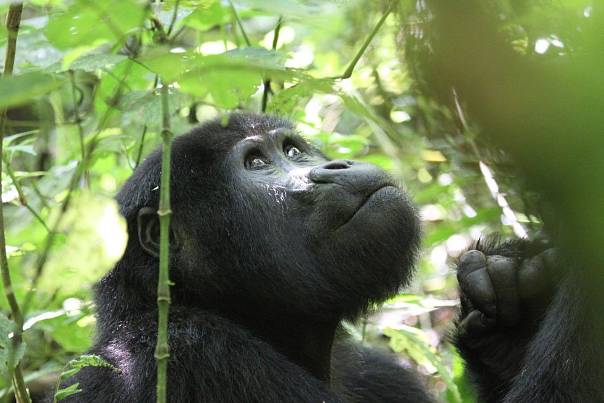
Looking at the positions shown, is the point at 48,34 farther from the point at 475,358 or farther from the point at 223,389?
the point at 475,358

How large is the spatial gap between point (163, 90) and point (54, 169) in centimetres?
298

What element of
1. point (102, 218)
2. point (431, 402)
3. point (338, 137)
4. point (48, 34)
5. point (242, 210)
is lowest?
point (431, 402)

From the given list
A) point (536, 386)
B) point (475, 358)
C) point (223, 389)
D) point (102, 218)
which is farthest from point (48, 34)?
point (475, 358)

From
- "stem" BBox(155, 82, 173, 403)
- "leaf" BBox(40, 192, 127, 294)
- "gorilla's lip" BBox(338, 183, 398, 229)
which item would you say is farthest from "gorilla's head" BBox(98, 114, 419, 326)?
"stem" BBox(155, 82, 173, 403)

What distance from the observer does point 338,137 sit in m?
4.91

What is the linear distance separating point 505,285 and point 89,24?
78.1 inches

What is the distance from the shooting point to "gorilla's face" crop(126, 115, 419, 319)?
3416mm

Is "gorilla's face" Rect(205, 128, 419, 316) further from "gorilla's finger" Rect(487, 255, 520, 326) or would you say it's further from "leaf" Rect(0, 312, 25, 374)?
"leaf" Rect(0, 312, 25, 374)

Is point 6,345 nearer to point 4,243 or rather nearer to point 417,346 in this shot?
point 4,243

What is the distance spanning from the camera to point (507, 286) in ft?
10.9

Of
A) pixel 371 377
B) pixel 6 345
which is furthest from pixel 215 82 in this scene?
pixel 371 377

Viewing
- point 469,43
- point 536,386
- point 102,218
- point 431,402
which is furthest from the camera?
point 431,402

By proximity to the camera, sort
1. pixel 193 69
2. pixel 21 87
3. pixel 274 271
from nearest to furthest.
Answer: pixel 21 87
pixel 193 69
pixel 274 271

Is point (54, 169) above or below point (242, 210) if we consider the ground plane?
below
